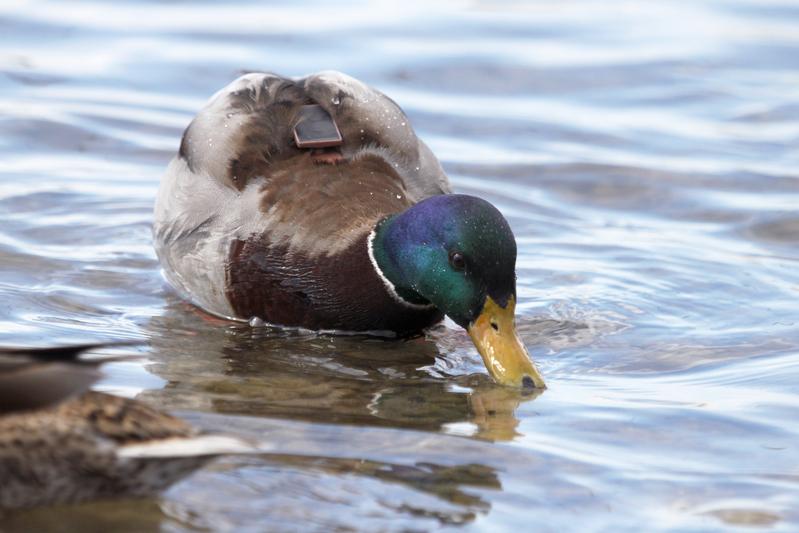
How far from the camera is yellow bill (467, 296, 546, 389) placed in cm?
536

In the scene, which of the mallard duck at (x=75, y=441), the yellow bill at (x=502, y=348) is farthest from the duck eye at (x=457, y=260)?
the mallard duck at (x=75, y=441)

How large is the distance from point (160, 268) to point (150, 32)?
15.6 feet

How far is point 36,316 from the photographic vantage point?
6.04 m

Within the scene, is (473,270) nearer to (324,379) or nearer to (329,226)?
(324,379)

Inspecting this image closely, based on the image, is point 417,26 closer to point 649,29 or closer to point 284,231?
point 649,29

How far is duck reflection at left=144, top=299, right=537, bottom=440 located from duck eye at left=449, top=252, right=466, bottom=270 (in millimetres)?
405

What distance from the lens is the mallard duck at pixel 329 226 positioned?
548 centimetres

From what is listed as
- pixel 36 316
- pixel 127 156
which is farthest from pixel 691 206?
pixel 36 316

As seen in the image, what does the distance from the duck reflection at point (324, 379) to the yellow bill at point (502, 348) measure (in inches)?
2.5

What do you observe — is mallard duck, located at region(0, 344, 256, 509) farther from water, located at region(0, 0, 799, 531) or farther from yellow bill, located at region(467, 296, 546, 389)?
yellow bill, located at region(467, 296, 546, 389)

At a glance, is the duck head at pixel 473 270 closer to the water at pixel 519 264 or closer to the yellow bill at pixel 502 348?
the yellow bill at pixel 502 348

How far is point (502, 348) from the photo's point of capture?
17.8ft

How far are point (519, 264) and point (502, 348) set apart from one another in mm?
1767

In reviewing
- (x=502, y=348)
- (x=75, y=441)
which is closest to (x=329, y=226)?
(x=502, y=348)
